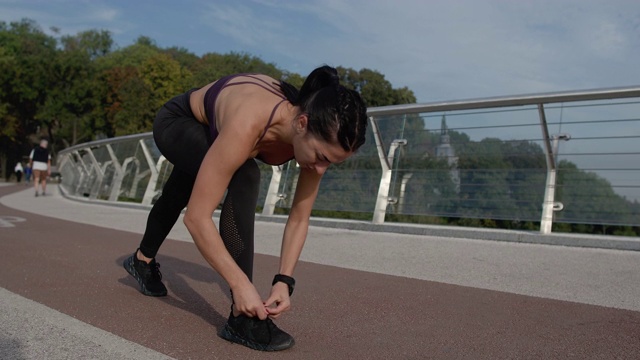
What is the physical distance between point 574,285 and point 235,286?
297 centimetres

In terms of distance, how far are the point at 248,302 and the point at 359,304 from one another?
1390mm

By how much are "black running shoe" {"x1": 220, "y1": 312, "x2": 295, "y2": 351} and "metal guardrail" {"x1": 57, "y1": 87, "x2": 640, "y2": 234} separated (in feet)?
16.1

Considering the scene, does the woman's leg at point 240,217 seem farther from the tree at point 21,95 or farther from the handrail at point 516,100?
the tree at point 21,95

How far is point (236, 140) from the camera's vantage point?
2.75 metres

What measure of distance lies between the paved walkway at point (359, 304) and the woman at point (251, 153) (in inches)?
9.8

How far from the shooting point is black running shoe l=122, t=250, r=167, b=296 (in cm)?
412

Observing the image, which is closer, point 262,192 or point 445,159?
point 445,159

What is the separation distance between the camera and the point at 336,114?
8.90 feet

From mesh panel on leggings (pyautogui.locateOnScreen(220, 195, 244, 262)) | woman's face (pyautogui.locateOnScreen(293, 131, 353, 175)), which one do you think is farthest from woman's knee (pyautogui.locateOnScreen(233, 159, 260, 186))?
woman's face (pyautogui.locateOnScreen(293, 131, 353, 175))

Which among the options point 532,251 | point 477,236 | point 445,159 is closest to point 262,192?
point 445,159

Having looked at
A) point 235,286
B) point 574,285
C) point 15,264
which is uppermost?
point 574,285

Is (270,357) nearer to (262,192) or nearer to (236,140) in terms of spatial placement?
(236,140)

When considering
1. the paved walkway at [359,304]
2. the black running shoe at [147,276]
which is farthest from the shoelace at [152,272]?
the paved walkway at [359,304]

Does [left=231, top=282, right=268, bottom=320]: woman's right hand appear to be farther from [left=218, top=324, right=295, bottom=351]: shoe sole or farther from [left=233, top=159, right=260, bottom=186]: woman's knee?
[left=233, top=159, right=260, bottom=186]: woman's knee
